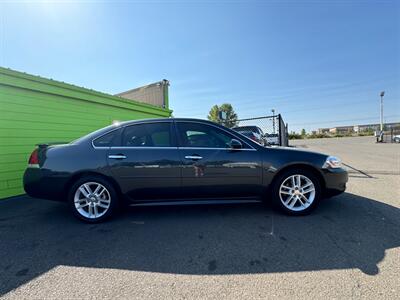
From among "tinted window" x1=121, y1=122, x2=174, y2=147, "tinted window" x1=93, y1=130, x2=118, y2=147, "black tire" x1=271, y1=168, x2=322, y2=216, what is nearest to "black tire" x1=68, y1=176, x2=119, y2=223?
"tinted window" x1=93, y1=130, x2=118, y2=147

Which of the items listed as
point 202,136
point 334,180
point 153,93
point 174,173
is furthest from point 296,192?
point 153,93

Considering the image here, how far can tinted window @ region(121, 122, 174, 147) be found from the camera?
348cm

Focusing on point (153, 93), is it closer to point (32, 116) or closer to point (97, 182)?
point (32, 116)

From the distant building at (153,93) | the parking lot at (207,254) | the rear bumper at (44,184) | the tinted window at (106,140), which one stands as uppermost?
the distant building at (153,93)

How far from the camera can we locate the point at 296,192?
3457 mm

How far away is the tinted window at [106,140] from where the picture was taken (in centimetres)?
345

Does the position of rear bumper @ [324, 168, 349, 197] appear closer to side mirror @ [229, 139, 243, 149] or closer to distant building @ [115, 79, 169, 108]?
side mirror @ [229, 139, 243, 149]

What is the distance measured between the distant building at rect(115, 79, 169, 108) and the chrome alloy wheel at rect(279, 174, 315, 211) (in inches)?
315

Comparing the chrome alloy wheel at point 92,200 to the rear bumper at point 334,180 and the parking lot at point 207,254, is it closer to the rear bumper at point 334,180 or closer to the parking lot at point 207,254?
the parking lot at point 207,254

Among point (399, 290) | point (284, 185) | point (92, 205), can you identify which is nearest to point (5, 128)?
point (92, 205)

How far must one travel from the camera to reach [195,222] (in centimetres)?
332

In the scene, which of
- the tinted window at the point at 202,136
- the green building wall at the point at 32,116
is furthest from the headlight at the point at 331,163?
the green building wall at the point at 32,116

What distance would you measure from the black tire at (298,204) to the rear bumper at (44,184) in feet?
10.5

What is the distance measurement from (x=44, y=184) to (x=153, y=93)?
8.05 metres
